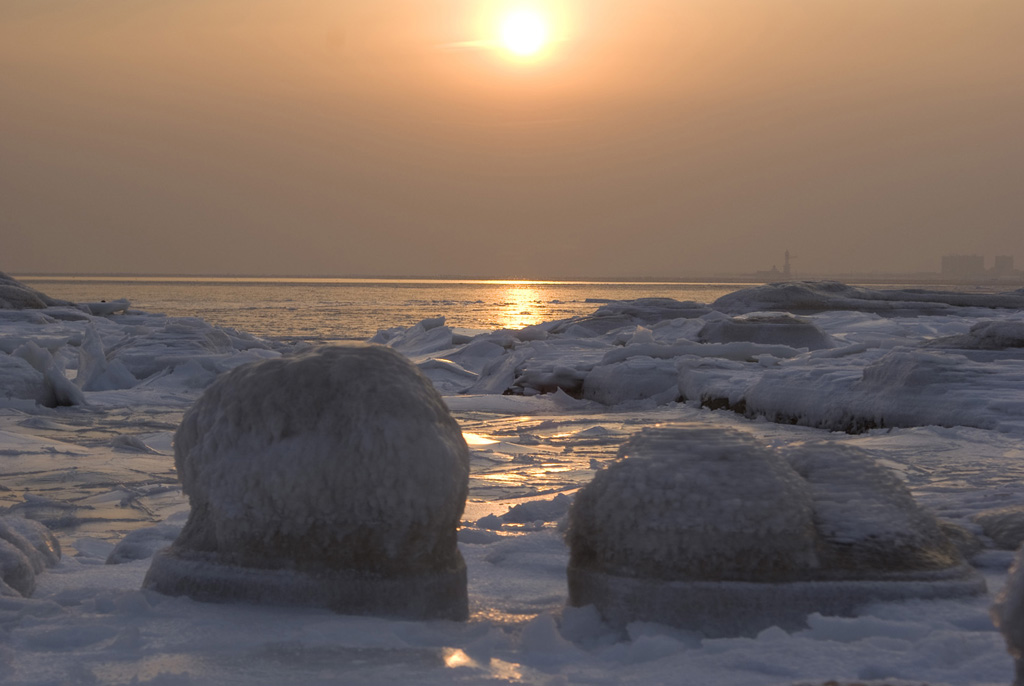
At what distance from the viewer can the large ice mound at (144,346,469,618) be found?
109 inches

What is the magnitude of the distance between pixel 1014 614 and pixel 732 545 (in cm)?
99

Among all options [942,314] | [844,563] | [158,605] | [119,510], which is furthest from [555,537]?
[942,314]

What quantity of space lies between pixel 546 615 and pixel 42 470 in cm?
415

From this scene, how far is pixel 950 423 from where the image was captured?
22.0 ft

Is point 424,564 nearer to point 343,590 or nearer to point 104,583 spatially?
point 343,590

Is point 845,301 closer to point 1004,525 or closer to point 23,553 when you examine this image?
point 1004,525

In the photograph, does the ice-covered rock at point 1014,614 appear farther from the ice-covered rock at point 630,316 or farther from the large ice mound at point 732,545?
the ice-covered rock at point 630,316

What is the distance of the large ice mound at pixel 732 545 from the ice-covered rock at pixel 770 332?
392 inches

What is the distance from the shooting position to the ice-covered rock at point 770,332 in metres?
12.7

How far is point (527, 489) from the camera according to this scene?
16.9 feet

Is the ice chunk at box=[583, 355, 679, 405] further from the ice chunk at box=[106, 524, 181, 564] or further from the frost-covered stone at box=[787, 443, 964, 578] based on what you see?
the frost-covered stone at box=[787, 443, 964, 578]

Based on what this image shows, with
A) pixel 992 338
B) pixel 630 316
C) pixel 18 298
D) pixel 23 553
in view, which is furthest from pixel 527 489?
pixel 18 298

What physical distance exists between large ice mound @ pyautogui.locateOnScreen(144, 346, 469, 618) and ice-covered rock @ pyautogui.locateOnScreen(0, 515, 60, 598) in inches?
16.9

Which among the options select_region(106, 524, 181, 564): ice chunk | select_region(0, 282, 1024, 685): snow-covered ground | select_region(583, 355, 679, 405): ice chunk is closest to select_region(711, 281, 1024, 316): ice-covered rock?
select_region(0, 282, 1024, 685): snow-covered ground
